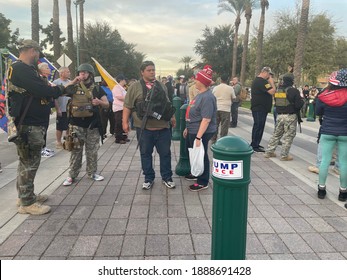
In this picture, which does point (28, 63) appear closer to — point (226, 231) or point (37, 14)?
point (226, 231)

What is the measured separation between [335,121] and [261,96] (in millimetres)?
3110

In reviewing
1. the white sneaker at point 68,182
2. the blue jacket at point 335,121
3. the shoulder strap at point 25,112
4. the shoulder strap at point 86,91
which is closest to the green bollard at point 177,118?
the shoulder strap at point 86,91

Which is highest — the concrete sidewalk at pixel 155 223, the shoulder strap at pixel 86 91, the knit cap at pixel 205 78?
the knit cap at pixel 205 78

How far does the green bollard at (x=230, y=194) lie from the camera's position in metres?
2.32

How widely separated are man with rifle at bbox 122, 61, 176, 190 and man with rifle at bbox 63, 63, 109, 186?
522mm

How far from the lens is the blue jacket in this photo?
14.2 ft

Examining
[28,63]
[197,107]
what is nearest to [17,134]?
[28,63]

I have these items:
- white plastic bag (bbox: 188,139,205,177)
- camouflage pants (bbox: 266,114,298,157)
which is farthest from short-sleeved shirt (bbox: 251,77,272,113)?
white plastic bag (bbox: 188,139,205,177)

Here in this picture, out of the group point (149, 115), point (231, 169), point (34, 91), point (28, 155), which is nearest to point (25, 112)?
point (34, 91)

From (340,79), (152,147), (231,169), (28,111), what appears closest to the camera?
(231,169)

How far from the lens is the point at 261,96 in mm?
7383

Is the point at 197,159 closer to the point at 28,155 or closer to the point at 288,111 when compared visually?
the point at 28,155

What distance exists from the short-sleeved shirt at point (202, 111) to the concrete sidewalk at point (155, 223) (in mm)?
999

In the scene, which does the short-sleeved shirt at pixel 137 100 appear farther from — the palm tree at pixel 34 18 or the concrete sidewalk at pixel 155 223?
the palm tree at pixel 34 18
